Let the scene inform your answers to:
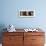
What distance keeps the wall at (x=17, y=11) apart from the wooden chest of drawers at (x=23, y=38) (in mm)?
558

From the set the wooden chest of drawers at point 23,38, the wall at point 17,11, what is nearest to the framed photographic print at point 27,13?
the wall at point 17,11

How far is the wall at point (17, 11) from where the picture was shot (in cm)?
383

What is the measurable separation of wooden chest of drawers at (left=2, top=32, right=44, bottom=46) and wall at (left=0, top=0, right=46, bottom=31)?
0.56 meters

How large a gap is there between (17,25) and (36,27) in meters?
0.62

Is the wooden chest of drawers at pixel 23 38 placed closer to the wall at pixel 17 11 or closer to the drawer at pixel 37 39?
the drawer at pixel 37 39

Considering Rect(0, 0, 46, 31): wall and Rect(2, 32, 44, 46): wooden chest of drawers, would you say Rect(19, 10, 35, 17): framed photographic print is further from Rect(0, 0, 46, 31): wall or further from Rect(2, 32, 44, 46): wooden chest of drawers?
Rect(2, 32, 44, 46): wooden chest of drawers

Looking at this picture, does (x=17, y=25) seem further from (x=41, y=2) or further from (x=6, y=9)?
(x=41, y=2)

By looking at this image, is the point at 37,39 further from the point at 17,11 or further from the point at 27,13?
the point at 17,11

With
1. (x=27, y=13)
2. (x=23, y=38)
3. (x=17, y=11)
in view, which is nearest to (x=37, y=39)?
(x=23, y=38)

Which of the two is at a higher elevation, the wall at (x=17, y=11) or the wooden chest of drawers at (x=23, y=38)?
the wall at (x=17, y=11)

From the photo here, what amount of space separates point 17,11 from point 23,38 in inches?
37.0

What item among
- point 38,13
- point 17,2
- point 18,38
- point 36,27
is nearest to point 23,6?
point 17,2

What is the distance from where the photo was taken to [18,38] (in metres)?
3.39

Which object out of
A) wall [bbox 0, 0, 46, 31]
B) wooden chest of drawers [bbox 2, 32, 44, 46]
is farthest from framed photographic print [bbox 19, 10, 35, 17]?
wooden chest of drawers [bbox 2, 32, 44, 46]
